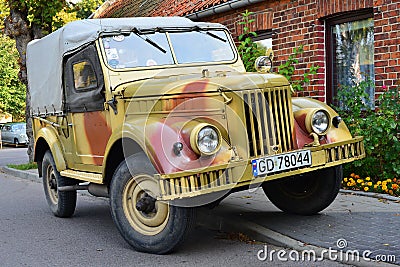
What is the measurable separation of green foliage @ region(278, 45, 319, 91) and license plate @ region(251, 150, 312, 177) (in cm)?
449

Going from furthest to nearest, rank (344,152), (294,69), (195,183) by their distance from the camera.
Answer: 1. (294,69)
2. (344,152)
3. (195,183)

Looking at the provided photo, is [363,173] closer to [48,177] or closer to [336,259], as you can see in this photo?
[336,259]

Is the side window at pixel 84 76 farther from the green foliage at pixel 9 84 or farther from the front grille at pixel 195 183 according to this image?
the green foliage at pixel 9 84

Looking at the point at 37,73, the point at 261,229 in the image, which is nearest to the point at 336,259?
the point at 261,229

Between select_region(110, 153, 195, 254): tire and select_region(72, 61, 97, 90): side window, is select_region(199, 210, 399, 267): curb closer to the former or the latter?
select_region(110, 153, 195, 254): tire

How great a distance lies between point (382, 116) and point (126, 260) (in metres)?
4.73

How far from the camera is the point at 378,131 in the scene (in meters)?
8.38

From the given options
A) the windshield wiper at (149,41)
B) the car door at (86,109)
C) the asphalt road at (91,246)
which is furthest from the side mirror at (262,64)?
the asphalt road at (91,246)

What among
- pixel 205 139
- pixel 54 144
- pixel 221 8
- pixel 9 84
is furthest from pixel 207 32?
pixel 9 84

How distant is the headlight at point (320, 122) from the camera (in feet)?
19.6

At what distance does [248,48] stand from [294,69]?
0.91m

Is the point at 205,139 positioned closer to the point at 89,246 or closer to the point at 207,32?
the point at 89,246

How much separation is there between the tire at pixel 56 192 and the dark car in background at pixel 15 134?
26.3 metres

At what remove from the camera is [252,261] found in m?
5.32
